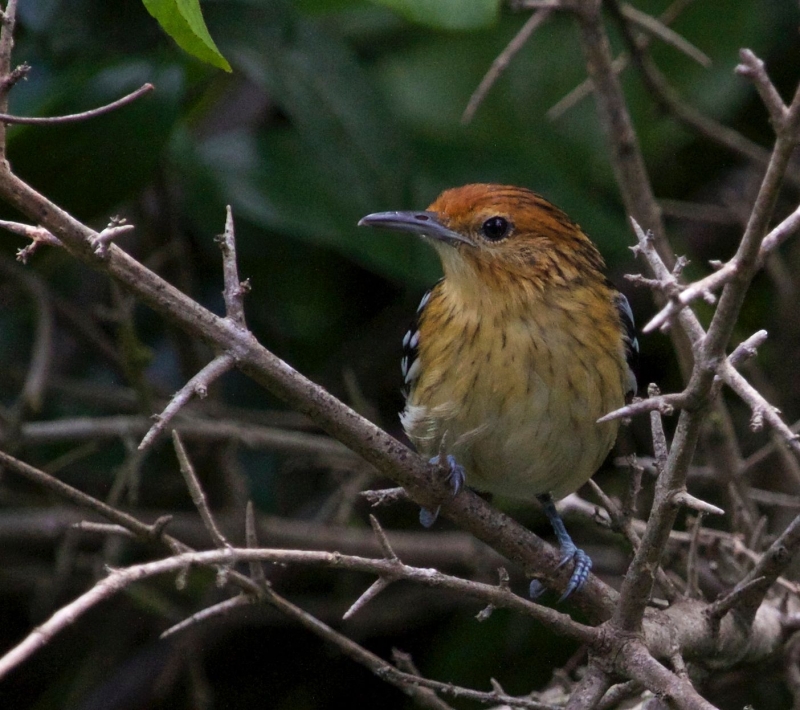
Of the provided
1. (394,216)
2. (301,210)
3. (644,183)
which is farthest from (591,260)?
(301,210)

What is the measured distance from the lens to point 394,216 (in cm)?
407

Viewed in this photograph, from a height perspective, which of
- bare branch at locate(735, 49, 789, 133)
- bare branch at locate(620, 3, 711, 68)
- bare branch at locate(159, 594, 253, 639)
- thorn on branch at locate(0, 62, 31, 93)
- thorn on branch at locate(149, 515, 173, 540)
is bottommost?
bare branch at locate(159, 594, 253, 639)

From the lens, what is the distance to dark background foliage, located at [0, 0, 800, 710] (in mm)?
4703

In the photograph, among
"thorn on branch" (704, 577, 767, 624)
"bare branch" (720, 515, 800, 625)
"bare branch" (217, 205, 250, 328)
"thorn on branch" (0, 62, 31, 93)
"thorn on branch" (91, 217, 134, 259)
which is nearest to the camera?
"thorn on branch" (0, 62, 31, 93)

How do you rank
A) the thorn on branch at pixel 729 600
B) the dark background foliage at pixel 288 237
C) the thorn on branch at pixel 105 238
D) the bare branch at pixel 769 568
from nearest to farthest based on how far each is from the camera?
1. the thorn on branch at pixel 105 238
2. the bare branch at pixel 769 568
3. the thorn on branch at pixel 729 600
4. the dark background foliage at pixel 288 237

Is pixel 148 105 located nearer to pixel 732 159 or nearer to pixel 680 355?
pixel 680 355

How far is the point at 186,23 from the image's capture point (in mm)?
2518

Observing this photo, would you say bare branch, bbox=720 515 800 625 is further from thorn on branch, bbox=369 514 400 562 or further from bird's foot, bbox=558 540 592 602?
thorn on branch, bbox=369 514 400 562

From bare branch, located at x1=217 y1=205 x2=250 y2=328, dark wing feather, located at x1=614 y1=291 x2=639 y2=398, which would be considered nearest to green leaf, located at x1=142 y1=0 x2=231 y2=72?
bare branch, located at x1=217 y1=205 x2=250 y2=328

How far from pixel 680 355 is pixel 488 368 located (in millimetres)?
1026

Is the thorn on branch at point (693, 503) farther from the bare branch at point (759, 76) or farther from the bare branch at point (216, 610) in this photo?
the bare branch at point (216, 610)

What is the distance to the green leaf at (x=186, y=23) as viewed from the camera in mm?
2482

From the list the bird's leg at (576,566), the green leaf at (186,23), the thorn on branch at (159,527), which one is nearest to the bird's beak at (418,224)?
the bird's leg at (576,566)

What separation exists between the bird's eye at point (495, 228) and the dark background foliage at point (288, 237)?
727mm
